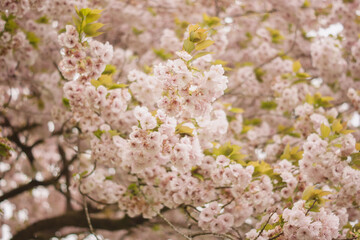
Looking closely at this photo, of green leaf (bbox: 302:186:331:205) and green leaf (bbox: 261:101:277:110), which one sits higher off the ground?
green leaf (bbox: 302:186:331:205)

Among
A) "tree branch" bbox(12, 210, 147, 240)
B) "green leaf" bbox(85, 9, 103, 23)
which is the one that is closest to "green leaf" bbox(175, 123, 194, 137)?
"green leaf" bbox(85, 9, 103, 23)

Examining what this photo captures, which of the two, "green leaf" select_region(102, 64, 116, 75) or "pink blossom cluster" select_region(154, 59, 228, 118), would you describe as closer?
"pink blossom cluster" select_region(154, 59, 228, 118)

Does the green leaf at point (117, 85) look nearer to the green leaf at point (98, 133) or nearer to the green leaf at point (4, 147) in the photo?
the green leaf at point (98, 133)

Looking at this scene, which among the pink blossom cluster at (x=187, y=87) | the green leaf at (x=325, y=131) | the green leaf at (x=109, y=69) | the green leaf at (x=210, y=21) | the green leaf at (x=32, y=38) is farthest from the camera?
the green leaf at (x=32, y=38)

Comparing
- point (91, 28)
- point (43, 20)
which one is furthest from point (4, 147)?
point (43, 20)

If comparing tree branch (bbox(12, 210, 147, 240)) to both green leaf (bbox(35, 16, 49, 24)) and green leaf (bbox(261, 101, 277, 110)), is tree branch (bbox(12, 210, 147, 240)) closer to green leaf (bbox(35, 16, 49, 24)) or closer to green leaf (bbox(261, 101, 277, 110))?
green leaf (bbox(261, 101, 277, 110))

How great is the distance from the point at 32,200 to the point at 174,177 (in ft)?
25.5

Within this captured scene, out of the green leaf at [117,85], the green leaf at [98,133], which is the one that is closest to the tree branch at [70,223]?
the green leaf at [98,133]

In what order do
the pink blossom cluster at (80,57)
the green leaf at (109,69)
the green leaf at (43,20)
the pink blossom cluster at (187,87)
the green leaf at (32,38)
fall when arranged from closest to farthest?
the pink blossom cluster at (187,87) → the pink blossom cluster at (80,57) → the green leaf at (109,69) → the green leaf at (32,38) → the green leaf at (43,20)

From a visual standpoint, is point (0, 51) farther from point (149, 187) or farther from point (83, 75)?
point (149, 187)

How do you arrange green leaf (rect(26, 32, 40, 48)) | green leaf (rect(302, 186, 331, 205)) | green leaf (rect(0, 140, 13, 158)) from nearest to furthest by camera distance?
1. green leaf (rect(302, 186, 331, 205))
2. green leaf (rect(0, 140, 13, 158))
3. green leaf (rect(26, 32, 40, 48))

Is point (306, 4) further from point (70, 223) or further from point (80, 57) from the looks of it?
point (70, 223)

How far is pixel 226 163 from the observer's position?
3.25 m

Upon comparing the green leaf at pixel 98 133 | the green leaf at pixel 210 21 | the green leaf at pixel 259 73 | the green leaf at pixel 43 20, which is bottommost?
the green leaf at pixel 259 73
